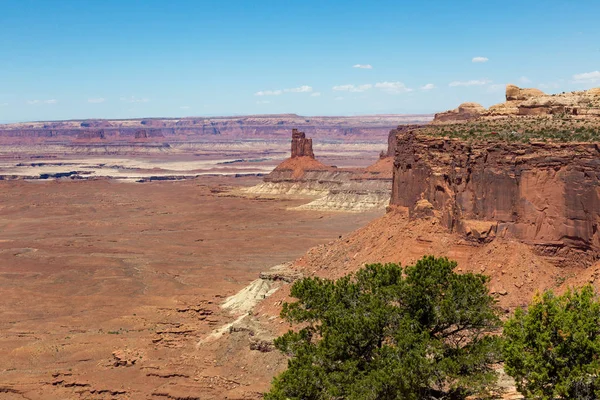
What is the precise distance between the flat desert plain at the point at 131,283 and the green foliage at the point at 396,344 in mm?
11348

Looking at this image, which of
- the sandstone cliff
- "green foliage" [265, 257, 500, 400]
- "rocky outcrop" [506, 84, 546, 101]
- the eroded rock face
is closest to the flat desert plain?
the sandstone cliff

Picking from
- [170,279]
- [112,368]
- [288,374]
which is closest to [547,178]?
[288,374]

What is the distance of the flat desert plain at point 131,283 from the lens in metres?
40.4

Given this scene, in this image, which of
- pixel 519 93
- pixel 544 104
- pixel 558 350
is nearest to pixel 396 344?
pixel 558 350

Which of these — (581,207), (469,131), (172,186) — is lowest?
(172,186)

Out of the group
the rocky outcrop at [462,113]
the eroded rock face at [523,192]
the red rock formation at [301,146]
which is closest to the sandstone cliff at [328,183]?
the red rock formation at [301,146]

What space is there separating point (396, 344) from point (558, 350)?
560cm

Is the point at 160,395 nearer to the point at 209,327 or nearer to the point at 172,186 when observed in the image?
the point at 209,327

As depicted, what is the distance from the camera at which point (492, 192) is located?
1510 inches

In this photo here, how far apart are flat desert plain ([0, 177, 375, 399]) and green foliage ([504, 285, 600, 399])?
656 inches

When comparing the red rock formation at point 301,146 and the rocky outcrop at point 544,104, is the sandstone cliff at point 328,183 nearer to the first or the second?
the red rock formation at point 301,146

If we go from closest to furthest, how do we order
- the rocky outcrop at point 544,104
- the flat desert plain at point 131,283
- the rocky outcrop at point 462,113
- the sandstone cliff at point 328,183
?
the flat desert plain at point 131,283, the rocky outcrop at point 544,104, the rocky outcrop at point 462,113, the sandstone cliff at point 328,183

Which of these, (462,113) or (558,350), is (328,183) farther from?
(558,350)

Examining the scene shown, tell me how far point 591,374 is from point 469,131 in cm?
2192
